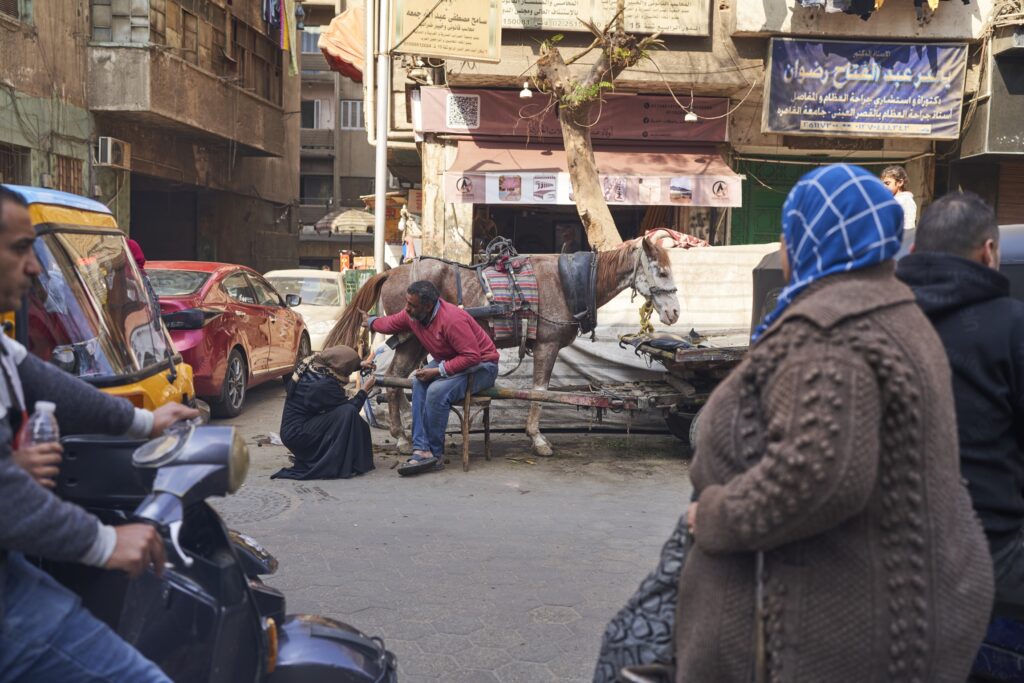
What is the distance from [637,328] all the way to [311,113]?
36.6m

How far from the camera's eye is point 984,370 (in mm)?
2377

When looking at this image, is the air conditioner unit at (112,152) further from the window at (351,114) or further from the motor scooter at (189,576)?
the window at (351,114)

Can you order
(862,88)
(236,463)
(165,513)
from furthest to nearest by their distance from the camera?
(862,88), (236,463), (165,513)

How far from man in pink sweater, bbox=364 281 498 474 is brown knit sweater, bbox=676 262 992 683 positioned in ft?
18.1

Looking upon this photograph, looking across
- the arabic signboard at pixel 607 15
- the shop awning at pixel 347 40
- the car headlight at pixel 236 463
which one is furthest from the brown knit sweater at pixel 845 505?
the shop awning at pixel 347 40

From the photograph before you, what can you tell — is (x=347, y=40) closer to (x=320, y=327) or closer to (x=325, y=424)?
(x=320, y=327)

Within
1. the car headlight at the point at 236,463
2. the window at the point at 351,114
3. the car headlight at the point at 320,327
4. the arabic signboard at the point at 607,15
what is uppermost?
the window at the point at 351,114

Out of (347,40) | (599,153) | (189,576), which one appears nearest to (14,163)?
(347,40)

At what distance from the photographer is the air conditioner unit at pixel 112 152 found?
1777 centimetres

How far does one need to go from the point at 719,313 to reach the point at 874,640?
26.6 ft

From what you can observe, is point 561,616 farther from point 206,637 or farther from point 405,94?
point 405,94

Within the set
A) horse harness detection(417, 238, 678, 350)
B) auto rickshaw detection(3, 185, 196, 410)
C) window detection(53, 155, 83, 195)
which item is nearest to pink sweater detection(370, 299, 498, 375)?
horse harness detection(417, 238, 678, 350)

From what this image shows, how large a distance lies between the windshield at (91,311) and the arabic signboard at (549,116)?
34.2 ft

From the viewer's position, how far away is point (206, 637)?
2262 mm
